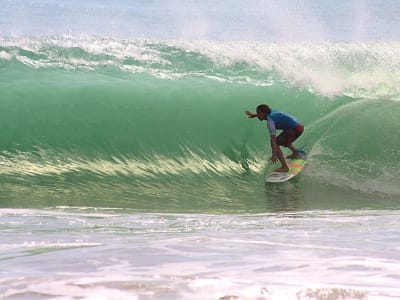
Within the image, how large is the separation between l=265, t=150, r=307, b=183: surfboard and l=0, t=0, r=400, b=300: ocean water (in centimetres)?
7

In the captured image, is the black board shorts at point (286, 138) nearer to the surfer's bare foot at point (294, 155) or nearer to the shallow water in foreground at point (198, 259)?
the surfer's bare foot at point (294, 155)

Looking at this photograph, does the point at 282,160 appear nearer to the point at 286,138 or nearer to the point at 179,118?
the point at 286,138

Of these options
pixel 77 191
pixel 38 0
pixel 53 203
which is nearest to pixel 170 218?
pixel 53 203

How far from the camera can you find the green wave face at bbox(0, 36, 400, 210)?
941cm

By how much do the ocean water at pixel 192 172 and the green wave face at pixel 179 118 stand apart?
3 cm

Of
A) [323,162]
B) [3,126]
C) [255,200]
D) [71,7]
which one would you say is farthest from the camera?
[71,7]

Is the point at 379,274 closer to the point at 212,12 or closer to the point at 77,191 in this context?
the point at 77,191

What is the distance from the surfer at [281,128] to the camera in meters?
9.07

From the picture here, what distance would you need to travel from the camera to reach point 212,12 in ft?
147

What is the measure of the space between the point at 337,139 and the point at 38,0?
130 ft

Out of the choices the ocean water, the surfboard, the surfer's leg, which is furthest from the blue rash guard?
the ocean water

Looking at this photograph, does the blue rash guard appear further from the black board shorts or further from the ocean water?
the ocean water

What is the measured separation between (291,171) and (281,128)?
471 mm

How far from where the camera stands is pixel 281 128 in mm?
9242
